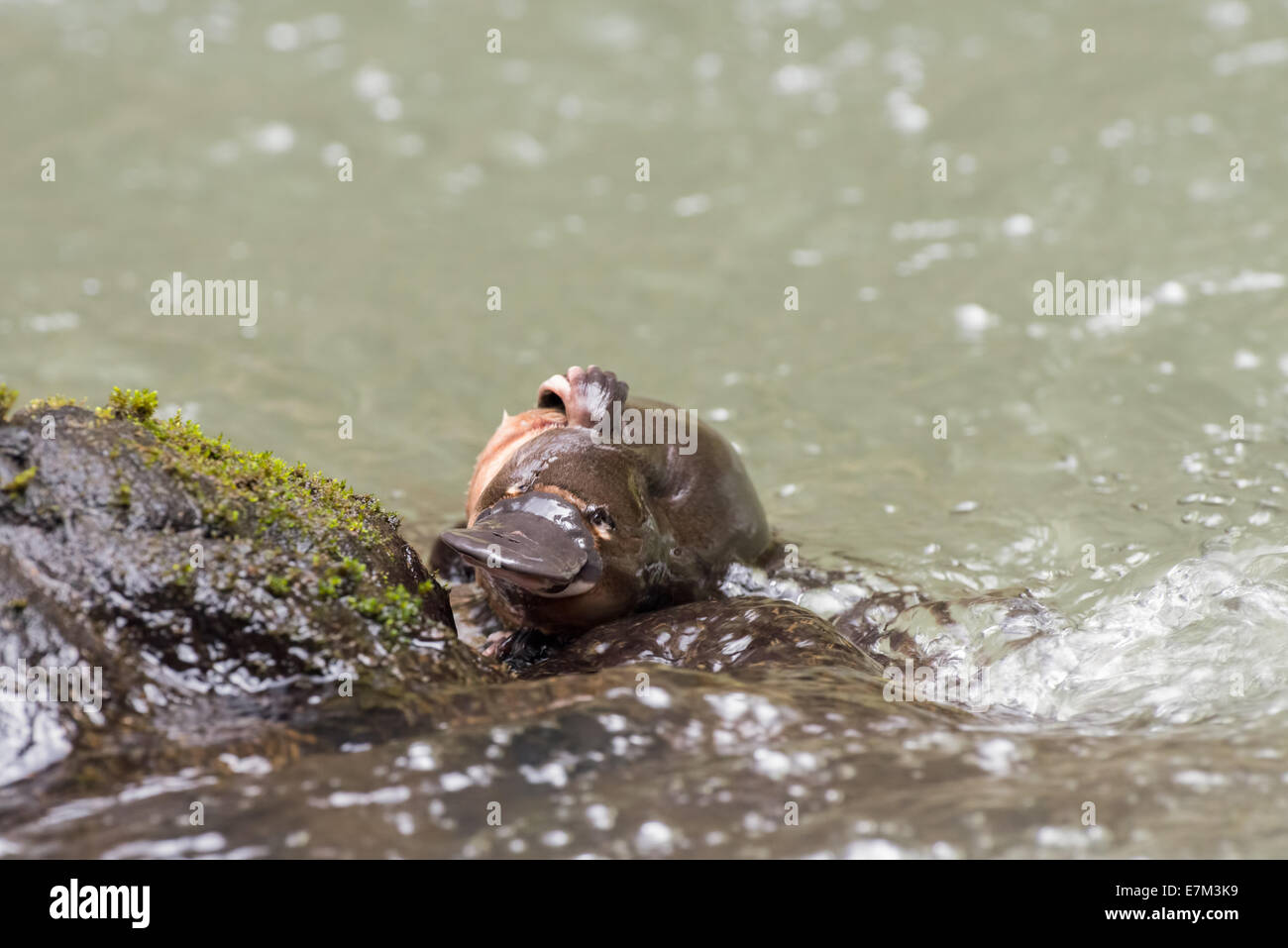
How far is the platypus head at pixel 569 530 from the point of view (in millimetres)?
4082

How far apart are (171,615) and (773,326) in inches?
234

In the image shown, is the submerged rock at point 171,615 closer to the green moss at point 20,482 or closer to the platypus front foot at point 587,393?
the green moss at point 20,482

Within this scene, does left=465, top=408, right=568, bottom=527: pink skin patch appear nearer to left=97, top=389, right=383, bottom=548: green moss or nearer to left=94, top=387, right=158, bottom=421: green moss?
left=97, top=389, right=383, bottom=548: green moss

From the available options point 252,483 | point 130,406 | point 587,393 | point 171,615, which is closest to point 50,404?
point 130,406

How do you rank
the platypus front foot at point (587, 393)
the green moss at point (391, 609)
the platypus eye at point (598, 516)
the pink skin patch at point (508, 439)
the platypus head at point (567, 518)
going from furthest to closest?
the pink skin patch at point (508, 439) < the platypus front foot at point (587, 393) < the platypus eye at point (598, 516) < the platypus head at point (567, 518) < the green moss at point (391, 609)

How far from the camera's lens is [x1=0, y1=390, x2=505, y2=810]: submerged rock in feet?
10.8

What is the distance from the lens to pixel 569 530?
4.19 m

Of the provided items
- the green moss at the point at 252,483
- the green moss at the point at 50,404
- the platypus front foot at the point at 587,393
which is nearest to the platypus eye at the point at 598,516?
the platypus front foot at the point at 587,393

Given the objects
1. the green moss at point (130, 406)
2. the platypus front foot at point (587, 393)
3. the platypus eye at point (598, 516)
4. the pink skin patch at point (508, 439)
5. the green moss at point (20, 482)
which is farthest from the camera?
the pink skin patch at point (508, 439)

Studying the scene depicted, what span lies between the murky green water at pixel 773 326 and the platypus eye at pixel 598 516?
2.52ft

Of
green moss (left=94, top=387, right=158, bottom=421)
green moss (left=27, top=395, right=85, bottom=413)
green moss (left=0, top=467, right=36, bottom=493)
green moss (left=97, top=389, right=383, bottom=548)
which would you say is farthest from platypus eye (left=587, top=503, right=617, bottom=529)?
green moss (left=0, top=467, right=36, bottom=493)

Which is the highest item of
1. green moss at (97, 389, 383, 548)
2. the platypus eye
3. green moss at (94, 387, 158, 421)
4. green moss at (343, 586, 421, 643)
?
green moss at (94, 387, 158, 421)

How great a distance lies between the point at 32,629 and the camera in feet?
10.9

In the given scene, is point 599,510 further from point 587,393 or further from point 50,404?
point 50,404
